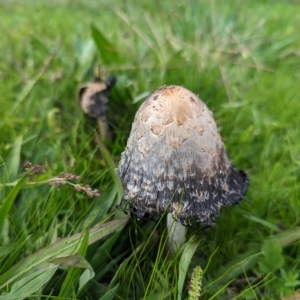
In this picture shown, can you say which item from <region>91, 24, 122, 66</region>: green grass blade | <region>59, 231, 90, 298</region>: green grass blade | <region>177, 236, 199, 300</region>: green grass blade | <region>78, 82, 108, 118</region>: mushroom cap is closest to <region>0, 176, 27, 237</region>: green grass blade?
<region>59, 231, 90, 298</region>: green grass blade

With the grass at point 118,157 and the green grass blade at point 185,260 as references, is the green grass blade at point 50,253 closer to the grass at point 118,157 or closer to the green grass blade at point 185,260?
the grass at point 118,157

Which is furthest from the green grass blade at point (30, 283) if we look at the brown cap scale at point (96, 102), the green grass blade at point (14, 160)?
the brown cap scale at point (96, 102)

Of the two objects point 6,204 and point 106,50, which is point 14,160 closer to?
point 6,204

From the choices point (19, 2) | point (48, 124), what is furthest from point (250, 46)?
point (19, 2)

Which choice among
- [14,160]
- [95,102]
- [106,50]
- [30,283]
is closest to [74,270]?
[30,283]

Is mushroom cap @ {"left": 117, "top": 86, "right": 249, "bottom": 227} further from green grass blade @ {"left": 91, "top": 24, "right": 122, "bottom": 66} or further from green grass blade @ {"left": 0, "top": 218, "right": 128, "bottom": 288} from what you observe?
green grass blade @ {"left": 91, "top": 24, "right": 122, "bottom": 66}

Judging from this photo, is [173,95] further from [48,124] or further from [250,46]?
[250,46]

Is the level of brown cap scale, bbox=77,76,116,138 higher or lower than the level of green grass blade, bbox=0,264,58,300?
higher
